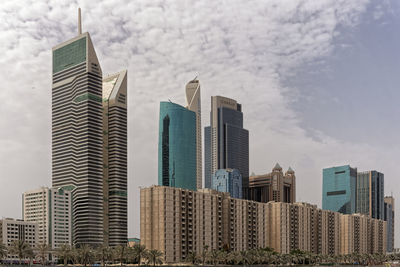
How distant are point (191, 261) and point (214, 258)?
7.87 m

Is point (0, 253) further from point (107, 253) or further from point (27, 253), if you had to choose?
point (107, 253)

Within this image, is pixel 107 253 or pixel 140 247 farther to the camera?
pixel 107 253

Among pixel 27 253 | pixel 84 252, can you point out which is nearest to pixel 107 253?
pixel 84 252

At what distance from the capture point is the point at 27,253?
190 metres

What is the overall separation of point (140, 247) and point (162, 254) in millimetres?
9690

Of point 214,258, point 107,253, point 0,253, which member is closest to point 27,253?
point 0,253

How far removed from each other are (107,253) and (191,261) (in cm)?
2833

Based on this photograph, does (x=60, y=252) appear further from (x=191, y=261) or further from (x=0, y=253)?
(x=191, y=261)

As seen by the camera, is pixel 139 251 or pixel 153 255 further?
pixel 153 255

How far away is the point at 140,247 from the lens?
187 meters

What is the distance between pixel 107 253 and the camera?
653 ft

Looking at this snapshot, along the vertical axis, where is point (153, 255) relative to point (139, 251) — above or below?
below

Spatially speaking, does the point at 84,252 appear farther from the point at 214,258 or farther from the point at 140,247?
the point at 214,258

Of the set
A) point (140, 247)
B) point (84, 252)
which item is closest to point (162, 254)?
point (140, 247)
